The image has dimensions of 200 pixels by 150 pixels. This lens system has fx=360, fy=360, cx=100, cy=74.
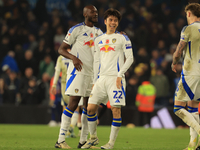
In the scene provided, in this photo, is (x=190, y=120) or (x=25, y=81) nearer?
(x=190, y=120)

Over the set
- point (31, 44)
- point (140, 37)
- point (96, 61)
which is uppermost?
point (140, 37)

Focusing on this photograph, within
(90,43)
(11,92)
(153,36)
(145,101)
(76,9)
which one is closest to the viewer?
(90,43)

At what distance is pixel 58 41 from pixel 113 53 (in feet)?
34.3

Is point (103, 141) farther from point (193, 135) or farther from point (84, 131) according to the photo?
point (193, 135)

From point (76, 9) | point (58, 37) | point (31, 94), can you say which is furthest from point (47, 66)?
point (76, 9)

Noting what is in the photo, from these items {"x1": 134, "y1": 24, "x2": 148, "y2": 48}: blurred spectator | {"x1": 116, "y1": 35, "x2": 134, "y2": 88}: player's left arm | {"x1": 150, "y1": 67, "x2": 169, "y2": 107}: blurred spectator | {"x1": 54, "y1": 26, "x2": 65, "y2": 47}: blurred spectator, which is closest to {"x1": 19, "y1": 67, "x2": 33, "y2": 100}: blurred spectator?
{"x1": 54, "y1": 26, "x2": 65, "y2": 47}: blurred spectator

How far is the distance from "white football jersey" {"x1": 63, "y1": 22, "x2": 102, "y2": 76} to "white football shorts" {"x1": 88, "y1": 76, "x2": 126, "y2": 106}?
1.49ft

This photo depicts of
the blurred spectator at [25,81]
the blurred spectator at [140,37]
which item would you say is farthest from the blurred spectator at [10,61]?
the blurred spectator at [140,37]

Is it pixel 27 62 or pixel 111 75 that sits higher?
pixel 27 62

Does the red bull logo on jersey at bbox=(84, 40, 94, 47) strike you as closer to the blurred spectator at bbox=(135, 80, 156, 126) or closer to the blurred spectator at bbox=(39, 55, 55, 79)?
the blurred spectator at bbox=(135, 80, 156, 126)

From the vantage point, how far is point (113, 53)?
603 centimetres

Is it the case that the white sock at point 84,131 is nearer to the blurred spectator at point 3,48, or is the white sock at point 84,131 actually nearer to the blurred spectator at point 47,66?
the blurred spectator at point 47,66

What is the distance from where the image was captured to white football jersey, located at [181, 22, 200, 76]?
5.58m

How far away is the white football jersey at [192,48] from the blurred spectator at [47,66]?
10.00 metres
